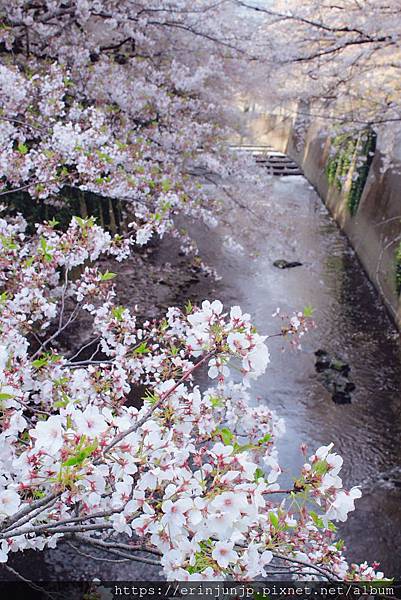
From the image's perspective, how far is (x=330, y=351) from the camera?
9047 mm

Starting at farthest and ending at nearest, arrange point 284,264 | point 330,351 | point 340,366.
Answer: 1. point 284,264
2. point 330,351
3. point 340,366

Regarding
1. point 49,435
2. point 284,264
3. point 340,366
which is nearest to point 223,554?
point 49,435

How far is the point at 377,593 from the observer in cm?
218

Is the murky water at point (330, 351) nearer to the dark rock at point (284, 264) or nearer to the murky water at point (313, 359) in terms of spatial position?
the murky water at point (313, 359)

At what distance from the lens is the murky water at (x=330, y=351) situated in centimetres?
583

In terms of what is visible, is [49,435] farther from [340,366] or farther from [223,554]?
[340,366]

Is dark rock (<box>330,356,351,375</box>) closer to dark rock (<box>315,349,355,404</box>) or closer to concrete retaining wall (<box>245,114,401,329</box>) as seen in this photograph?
dark rock (<box>315,349,355,404</box>)

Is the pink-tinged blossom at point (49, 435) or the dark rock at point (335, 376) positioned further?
the dark rock at point (335, 376)

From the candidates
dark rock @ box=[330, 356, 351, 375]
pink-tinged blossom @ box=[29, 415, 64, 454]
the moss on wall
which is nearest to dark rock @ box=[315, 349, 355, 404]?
dark rock @ box=[330, 356, 351, 375]

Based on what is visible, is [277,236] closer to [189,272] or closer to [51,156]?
[189,272]

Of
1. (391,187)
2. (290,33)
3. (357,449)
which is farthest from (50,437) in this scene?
(391,187)

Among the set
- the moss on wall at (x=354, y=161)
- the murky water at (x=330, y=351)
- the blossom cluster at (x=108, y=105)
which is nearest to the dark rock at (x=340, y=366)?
the murky water at (x=330, y=351)

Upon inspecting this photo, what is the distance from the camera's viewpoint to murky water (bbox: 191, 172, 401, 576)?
19.1 feet

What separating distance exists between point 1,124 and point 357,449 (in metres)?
5.83
